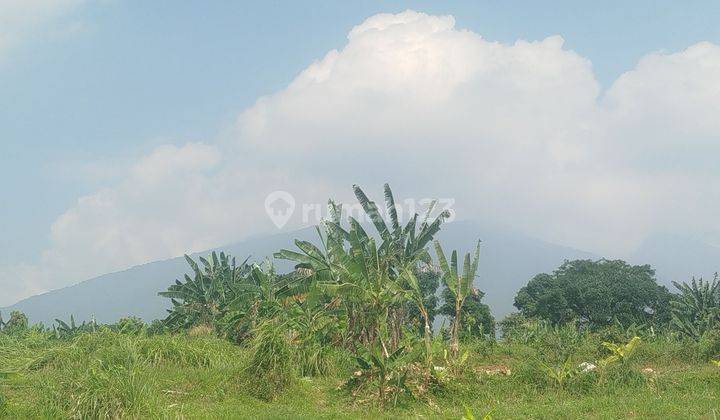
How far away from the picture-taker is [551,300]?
4028cm

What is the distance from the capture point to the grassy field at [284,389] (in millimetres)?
10555

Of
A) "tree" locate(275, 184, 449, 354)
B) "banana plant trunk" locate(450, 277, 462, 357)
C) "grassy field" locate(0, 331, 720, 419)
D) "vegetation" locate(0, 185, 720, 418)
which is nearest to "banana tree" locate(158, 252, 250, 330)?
"vegetation" locate(0, 185, 720, 418)

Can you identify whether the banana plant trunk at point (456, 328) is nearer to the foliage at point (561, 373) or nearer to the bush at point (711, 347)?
the foliage at point (561, 373)

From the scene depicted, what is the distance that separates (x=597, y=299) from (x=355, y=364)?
1087 inches

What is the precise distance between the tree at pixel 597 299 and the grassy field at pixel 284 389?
21577 millimetres

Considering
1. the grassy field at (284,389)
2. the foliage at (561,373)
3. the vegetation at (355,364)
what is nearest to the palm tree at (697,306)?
the vegetation at (355,364)

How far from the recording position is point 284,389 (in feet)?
43.6

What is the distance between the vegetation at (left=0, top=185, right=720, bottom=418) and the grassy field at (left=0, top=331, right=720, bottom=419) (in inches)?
1.4

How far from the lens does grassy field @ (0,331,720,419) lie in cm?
1055

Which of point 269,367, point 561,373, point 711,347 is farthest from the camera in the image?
point 711,347

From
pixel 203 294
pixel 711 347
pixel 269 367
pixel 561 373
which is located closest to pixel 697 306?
pixel 711 347

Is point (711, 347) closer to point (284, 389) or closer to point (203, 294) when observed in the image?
point (284, 389)

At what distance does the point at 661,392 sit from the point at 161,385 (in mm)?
10874

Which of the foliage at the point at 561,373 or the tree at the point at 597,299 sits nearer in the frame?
the foliage at the point at 561,373
